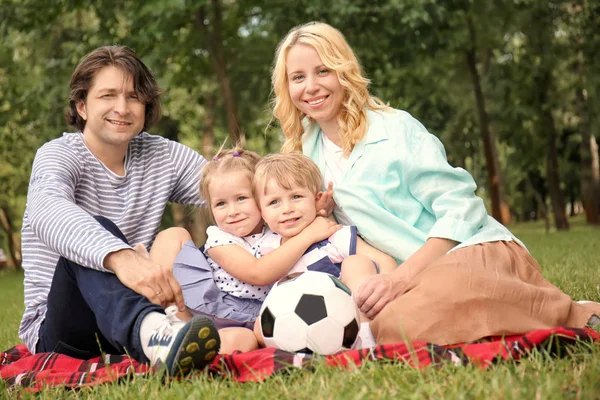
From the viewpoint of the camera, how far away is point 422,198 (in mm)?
4047

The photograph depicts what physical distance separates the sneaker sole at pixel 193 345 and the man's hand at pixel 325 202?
1345mm

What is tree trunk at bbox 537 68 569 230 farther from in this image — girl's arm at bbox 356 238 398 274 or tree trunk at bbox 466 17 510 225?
girl's arm at bbox 356 238 398 274

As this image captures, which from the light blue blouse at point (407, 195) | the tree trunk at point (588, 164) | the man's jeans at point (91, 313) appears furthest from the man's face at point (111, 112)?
the tree trunk at point (588, 164)

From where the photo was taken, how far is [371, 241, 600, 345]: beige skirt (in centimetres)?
334

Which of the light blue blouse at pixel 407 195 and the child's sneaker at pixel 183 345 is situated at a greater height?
the light blue blouse at pixel 407 195

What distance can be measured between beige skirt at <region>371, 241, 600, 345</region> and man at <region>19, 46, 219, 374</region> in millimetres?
944

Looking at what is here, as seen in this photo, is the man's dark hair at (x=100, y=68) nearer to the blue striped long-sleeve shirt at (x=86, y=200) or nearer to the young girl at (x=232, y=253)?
the blue striped long-sleeve shirt at (x=86, y=200)

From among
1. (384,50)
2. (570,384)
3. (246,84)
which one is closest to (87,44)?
(246,84)

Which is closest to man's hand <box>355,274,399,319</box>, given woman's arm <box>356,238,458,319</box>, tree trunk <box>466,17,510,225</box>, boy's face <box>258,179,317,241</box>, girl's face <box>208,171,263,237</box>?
woman's arm <box>356,238,458,319</box>

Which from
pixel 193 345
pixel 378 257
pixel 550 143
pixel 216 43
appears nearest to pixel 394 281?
pixel 378 257

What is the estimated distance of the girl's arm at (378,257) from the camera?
13.0 ft

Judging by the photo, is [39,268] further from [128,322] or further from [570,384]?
[570,384]

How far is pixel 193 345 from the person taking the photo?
288 cm

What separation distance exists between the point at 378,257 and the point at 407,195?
1.38 ft
